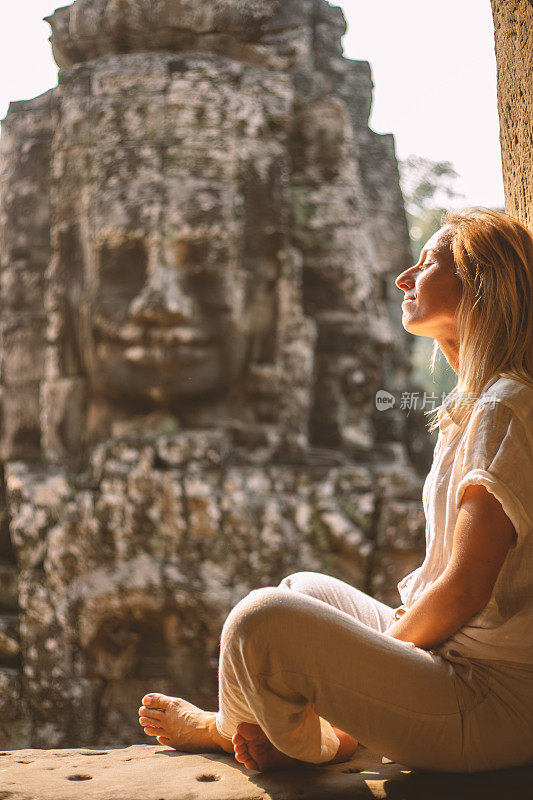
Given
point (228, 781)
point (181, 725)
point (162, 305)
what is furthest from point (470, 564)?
point (162, 305)

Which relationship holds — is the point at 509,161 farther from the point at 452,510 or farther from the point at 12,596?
the point at 12,596

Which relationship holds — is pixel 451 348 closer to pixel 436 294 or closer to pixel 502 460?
pixel 436 294

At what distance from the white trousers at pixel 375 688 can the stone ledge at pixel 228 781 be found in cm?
3

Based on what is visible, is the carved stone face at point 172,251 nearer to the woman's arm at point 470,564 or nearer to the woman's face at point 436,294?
the woman's face at point 436,294

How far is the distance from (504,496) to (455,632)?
24cm

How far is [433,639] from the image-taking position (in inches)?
49.1

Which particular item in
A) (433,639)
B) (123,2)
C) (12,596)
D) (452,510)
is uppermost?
(123,2)

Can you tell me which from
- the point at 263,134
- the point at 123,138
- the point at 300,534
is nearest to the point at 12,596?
the point at 300,534

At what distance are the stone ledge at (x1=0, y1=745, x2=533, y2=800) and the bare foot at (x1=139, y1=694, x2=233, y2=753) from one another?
0.10 ft

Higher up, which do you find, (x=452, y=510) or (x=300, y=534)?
(x=452, y=510)

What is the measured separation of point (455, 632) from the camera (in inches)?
49.1

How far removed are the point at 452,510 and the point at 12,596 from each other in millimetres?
3263

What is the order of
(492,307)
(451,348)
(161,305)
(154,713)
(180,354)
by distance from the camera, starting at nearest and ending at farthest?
(492,307) < (451,348) < (154,713) < (161,305) < (180,354)

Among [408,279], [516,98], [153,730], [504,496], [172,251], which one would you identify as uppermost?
[172,251]
